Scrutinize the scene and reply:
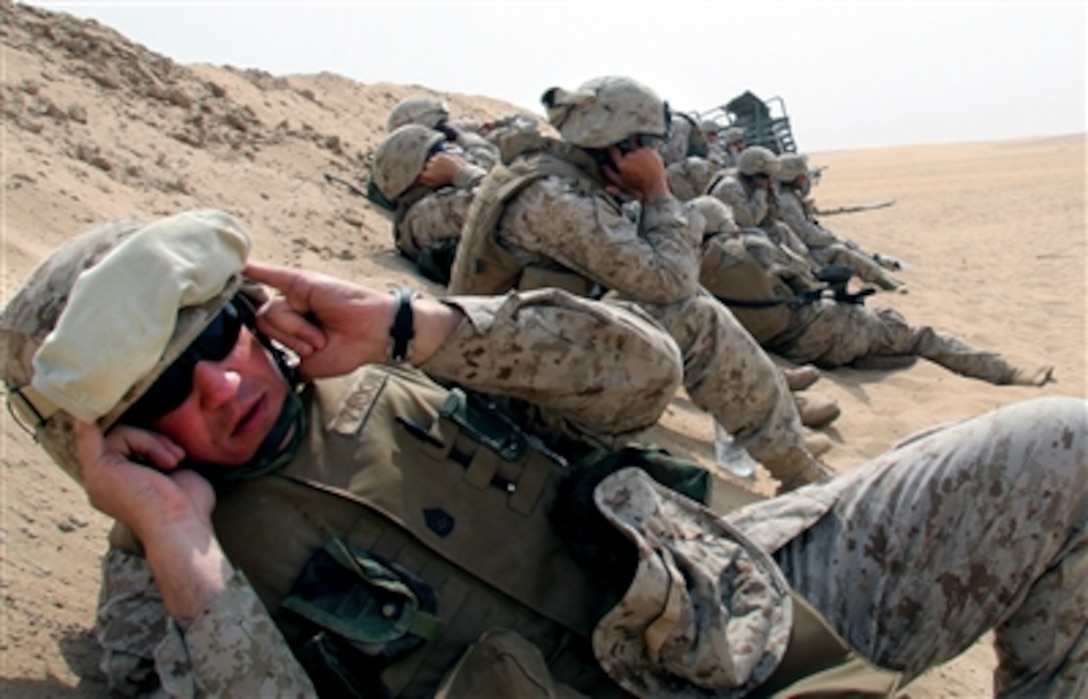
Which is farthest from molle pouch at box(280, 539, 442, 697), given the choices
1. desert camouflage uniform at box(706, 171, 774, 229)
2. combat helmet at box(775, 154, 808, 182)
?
combat helmet at box(775, 154, 808, 182)

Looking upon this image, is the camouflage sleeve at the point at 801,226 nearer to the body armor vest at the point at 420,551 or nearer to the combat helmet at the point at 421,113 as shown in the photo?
the combat helmet at the point at 421,113

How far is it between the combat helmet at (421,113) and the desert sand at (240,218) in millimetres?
788

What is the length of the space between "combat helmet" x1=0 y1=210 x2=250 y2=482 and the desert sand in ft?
2.13

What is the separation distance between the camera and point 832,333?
22.5 ft

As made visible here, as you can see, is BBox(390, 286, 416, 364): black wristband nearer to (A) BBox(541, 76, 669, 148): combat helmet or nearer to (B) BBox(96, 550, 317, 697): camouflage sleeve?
(B) BBox(96, 550, 317, 697): camouflage sleeve

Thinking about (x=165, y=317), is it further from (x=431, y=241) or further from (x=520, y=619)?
(x=431, y=241)

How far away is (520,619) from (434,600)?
7.4 inches

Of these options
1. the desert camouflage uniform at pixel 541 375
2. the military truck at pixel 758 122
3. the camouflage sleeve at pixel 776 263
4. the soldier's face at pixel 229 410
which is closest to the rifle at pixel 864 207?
the military truck at pixel 758 122

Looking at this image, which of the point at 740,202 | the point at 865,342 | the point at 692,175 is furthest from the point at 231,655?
the point at 692,175

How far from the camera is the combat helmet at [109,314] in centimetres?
165

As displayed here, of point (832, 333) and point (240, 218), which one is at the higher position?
point (240, 218)

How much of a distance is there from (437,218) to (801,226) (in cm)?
501

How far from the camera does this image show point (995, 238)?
48.9 ft

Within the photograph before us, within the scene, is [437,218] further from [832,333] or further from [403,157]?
[832,333]
